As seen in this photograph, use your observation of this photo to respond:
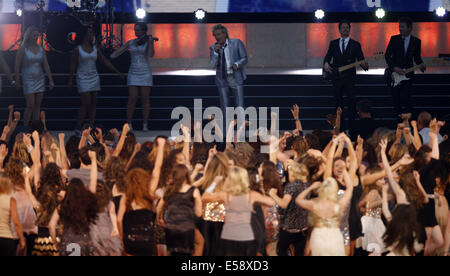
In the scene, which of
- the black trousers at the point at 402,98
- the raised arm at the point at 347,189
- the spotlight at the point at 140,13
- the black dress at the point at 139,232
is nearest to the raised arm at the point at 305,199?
the raised arm at the point at 347,189

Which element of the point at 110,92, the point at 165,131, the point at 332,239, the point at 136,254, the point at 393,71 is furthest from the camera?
the point at 110,92

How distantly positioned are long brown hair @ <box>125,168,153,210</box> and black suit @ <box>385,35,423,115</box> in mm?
5697

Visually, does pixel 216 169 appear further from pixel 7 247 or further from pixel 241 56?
pixel 241 56

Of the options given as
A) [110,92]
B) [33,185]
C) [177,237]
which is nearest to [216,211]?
[177,237]

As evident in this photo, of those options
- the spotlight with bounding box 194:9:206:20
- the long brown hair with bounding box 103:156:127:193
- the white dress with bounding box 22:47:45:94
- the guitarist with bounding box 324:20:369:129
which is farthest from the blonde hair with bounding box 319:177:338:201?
the spotlight with bounding box 194:9:206:20

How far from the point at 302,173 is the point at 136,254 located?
4.78 feet

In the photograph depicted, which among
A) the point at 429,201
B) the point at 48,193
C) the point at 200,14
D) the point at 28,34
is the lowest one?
the point at 429,201

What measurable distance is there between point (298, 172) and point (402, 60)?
509cm

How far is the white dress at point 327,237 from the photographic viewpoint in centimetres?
556

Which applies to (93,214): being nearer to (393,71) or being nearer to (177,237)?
(177,237)

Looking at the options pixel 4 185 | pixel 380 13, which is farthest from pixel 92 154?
pixel 380 13

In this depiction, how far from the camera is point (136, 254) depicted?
596 cm

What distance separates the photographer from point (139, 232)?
5.92m

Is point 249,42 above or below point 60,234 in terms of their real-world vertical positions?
above
